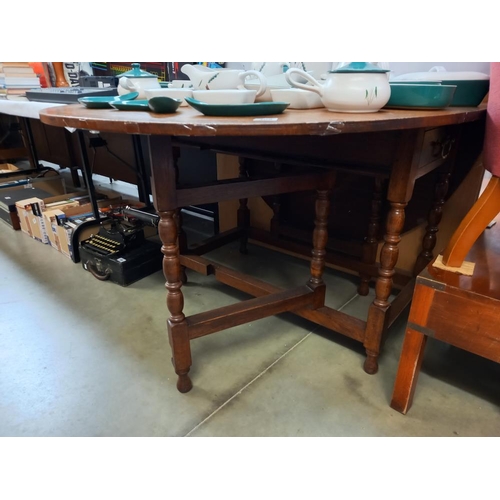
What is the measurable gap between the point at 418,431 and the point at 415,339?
0.78 feet

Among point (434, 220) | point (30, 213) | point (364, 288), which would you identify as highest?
point (434, 220)

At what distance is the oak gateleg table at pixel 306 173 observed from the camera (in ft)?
2.32

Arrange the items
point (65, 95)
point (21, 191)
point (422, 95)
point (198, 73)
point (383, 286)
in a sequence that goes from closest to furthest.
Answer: point (422, 95) → point (383, 286) → point (198, 73) → point (65, 95) → point (21, 191)

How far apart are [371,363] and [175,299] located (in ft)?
2.10

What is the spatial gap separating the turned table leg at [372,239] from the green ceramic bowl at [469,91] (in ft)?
1.29

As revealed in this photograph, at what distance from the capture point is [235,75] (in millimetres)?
1080

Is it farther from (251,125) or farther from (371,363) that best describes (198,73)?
(371,363)

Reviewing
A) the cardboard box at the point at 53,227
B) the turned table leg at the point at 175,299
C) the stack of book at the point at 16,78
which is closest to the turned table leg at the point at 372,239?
the turned table leg at the point at 175,299

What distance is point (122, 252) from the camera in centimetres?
171

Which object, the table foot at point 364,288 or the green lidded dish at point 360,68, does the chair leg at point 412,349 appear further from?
the table foot at point 364,288

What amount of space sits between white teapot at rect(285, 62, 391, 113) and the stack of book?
2.71 meters

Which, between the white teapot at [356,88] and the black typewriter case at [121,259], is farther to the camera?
the black typewriter case at [121,259]

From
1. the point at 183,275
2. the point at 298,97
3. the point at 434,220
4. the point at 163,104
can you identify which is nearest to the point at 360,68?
the point at 298,97

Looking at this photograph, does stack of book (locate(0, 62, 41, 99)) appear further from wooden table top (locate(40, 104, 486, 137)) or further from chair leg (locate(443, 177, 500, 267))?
chair leg (locate(443, 177, 500, 267))
